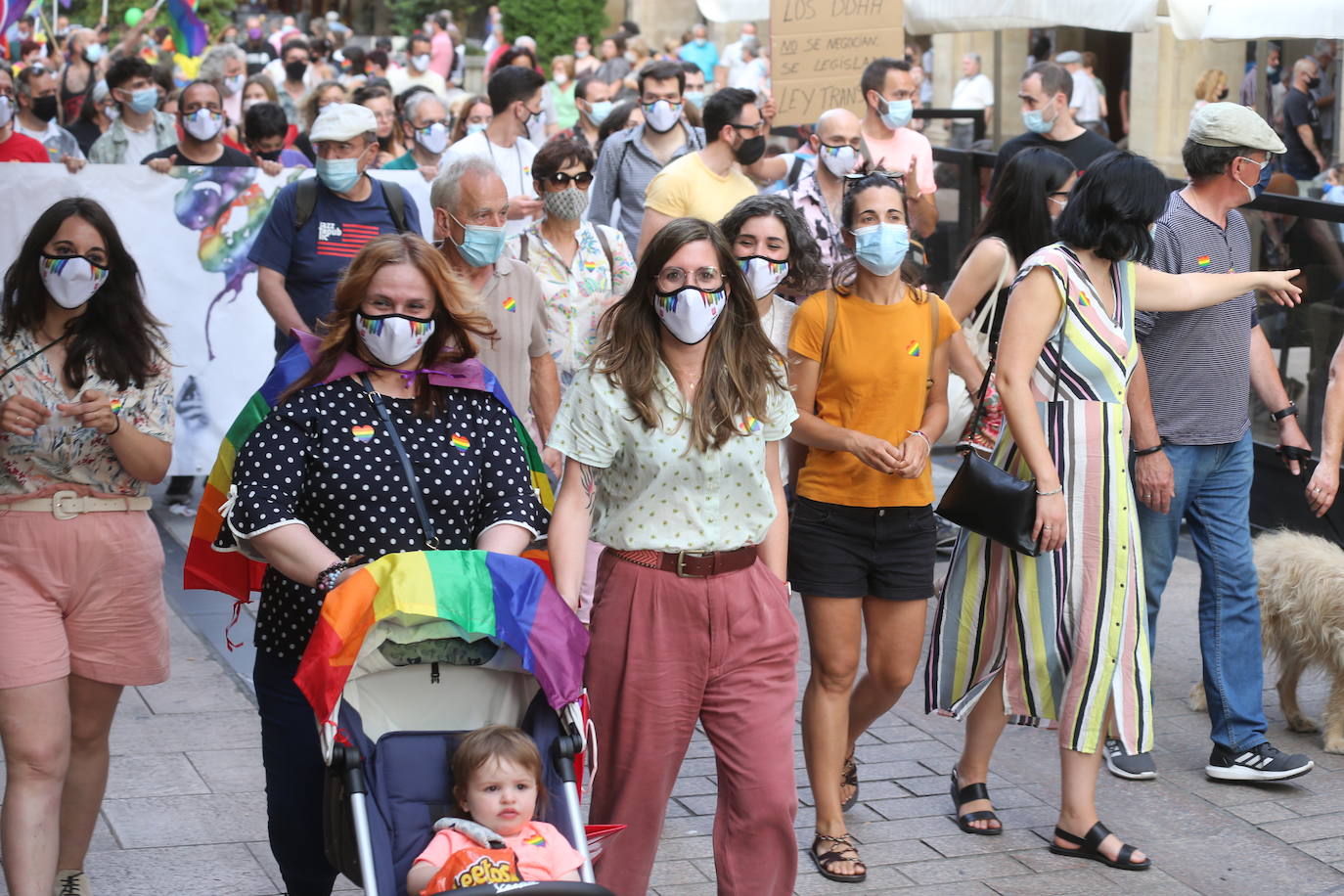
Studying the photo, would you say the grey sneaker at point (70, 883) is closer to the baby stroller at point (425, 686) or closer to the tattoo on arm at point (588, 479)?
the baby stroller at point (425, 686)

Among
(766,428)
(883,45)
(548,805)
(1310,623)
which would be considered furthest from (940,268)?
(548,805)

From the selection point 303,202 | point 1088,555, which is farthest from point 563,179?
point 1088,555

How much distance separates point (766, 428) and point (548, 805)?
1113 mm

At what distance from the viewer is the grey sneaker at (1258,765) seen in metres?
5.83

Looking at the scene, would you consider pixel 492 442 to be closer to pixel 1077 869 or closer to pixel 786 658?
pixel 786 658

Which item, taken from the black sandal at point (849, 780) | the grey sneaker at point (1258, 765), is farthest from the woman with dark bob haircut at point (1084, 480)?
the grey sneaker at point (1258, 765)

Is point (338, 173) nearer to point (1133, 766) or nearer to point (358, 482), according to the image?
point (358, 482)

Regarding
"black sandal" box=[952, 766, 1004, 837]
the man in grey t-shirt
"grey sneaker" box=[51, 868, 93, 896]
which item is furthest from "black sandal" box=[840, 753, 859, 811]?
"grey sneaker" box=[51, 868, 93, 896]

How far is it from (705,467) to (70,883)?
2093mm

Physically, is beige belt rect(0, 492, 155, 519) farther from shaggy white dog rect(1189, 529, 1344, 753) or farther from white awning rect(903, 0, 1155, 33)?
white awning rect(903, 0, 1155, 33)

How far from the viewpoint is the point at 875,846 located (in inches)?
211

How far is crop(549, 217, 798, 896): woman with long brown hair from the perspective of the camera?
418 cm

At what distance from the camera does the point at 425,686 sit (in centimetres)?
379

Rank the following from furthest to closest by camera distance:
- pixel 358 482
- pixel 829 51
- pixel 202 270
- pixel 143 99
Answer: pixel 143 99 → pixel 829 51 → pixel 202 270 → pixel 358 482
